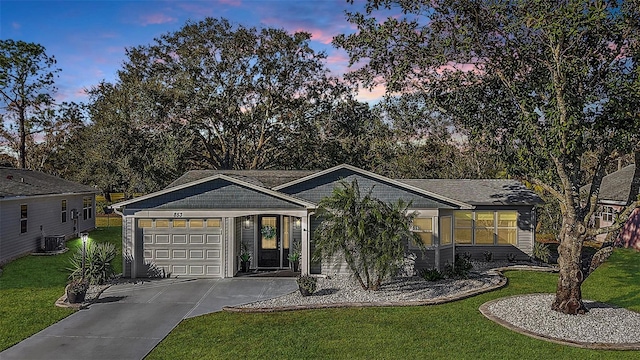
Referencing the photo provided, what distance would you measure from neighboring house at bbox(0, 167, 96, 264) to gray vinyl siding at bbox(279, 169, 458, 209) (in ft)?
40.3

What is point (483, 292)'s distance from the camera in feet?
46.7

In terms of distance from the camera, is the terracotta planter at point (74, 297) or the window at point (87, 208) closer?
the terracotta planter at point (74, 297)

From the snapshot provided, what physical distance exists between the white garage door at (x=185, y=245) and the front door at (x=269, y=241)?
2102 millimetres

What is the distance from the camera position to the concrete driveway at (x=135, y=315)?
9375 millimetres

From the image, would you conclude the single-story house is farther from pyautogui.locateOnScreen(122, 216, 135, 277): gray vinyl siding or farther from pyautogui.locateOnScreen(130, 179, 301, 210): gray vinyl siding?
pyautogui.locateOnScreen(122, 216, 135, 277): gray vinyl siding

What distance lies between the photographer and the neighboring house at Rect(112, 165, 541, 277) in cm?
1631

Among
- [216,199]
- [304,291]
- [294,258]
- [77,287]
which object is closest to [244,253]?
[294,258]

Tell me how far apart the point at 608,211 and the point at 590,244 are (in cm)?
273

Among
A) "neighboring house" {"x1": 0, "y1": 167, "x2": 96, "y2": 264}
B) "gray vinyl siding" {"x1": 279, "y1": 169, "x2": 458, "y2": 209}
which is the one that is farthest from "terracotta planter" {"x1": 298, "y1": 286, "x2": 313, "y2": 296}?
"neighboring house" {"x1": 0, "y1": 167, "x2": 96, "y2": 264}

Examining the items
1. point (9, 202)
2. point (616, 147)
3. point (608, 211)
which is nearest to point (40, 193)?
point (9, 202)

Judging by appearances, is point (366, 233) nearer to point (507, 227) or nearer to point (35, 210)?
point (507, 227)

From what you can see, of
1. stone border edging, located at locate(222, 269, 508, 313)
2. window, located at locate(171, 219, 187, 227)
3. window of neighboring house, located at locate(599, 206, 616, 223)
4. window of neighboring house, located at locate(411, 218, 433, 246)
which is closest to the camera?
stone border edging, located at locate(222, 269, 508, 313)

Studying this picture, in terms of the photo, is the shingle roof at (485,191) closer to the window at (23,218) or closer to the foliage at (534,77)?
the foliage at (534,77)

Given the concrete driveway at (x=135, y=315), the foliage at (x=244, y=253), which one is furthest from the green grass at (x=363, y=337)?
the foliage at (x=244, y=253)
